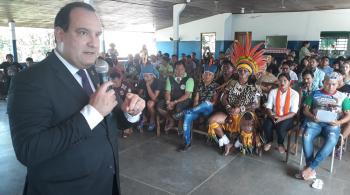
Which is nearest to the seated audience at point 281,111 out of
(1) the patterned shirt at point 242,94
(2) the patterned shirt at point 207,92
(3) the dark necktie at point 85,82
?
(1) the patterned shirt at point 242,94

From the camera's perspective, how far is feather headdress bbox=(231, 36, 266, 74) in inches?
147

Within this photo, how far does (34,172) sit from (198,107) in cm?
302

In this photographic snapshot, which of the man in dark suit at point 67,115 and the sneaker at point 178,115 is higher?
the man in dark suit at point 67,115

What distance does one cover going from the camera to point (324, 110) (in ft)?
10.2

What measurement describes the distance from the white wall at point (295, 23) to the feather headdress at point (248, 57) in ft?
26.6

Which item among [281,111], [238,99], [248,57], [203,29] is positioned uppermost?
[203,29]

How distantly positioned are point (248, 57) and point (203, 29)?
34.4 feet

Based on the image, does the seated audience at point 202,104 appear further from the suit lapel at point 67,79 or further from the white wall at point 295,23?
the white wall at point 295,23

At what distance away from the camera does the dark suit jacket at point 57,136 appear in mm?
851

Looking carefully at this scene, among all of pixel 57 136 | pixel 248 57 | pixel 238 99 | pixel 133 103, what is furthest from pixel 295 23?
pixel 57 136

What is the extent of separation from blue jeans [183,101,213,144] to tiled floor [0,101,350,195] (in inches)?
9.2

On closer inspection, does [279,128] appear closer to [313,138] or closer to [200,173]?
[313,138]

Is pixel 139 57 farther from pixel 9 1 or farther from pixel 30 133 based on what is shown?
pixel 30 133

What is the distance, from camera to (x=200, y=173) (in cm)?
305
